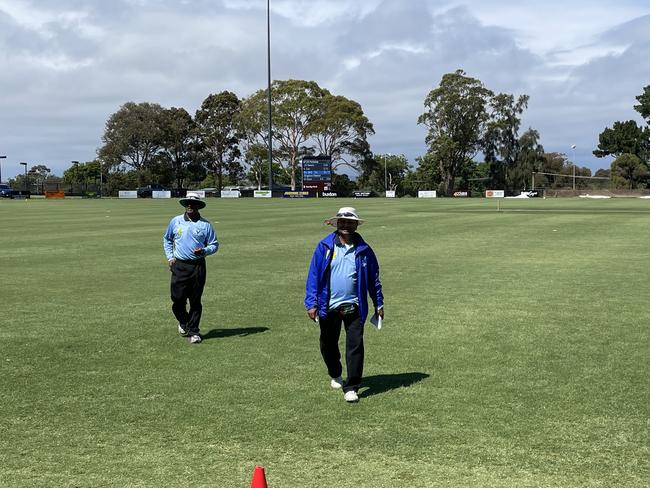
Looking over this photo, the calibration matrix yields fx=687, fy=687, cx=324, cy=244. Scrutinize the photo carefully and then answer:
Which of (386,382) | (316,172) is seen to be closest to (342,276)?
(386,382)

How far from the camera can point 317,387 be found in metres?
6.61

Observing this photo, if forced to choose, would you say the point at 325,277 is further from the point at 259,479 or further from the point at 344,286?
the point at 259,479

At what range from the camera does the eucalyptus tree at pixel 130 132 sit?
112000 millimetres

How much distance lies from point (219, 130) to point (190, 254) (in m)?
113

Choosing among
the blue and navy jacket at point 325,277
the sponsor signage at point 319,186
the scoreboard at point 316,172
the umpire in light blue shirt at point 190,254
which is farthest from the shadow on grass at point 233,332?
the sponsor signage at point 319,186

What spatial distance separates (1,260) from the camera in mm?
17594

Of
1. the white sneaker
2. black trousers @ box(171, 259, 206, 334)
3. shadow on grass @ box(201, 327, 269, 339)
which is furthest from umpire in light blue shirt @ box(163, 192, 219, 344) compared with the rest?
the white sneaker

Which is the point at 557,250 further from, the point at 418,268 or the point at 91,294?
the point at 91,294

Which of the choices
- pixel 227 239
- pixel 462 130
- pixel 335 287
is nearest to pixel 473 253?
pixel 227 239

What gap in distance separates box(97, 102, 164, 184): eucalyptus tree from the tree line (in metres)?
0.16

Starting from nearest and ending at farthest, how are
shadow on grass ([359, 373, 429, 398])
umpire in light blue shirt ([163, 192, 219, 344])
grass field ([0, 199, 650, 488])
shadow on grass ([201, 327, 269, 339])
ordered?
grass field ([0, 199, 650, 488]), shadow on grass ([359, 373, 429, 398]), umpire in light blue shirt ([163, 192, 219, 344]), shadow on grass ([201, 327, 269, 339])

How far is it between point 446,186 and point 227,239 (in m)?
92.0

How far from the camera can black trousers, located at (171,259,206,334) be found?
8.50m

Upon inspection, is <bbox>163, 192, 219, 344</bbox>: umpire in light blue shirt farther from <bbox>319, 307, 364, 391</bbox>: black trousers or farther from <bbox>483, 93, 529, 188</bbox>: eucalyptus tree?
<bbox>483, 93, 529, 188</bbox>: eucalyptus tree
